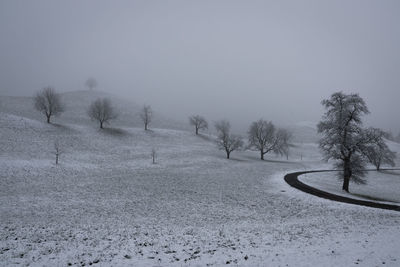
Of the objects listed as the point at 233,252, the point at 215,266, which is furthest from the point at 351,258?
the point at 215,266

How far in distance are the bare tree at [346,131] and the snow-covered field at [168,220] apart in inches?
337

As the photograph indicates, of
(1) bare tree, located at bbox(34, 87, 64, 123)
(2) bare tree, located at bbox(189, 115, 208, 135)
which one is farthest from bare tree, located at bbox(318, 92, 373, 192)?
A: (1) bare tree, located at bbox(34, 87, 64, 123)

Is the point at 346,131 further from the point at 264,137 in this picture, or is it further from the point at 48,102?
the point at 48,102

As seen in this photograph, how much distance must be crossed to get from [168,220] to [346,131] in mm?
24953

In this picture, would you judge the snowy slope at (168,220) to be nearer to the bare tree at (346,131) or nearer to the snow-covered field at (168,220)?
the snow-covered field at (168,220)

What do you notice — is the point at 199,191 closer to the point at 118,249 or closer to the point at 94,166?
the point at 118,249

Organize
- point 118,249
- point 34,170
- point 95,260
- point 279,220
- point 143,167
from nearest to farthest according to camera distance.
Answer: point 95,260
point 118,249
point 279,220
point 34,170
point 143,167

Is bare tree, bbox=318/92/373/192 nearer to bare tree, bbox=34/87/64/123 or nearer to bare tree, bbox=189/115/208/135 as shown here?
bare tree, bbox=189/115/208/135

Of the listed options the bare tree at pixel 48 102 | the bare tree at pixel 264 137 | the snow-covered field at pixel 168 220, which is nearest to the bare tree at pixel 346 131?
the snow-covered field at pixel 168 220

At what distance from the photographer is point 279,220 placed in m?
16.7

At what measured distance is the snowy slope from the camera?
1016 cm

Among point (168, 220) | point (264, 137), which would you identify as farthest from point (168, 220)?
point (264, 137)

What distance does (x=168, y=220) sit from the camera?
16656mm

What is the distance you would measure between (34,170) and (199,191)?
25.4m
